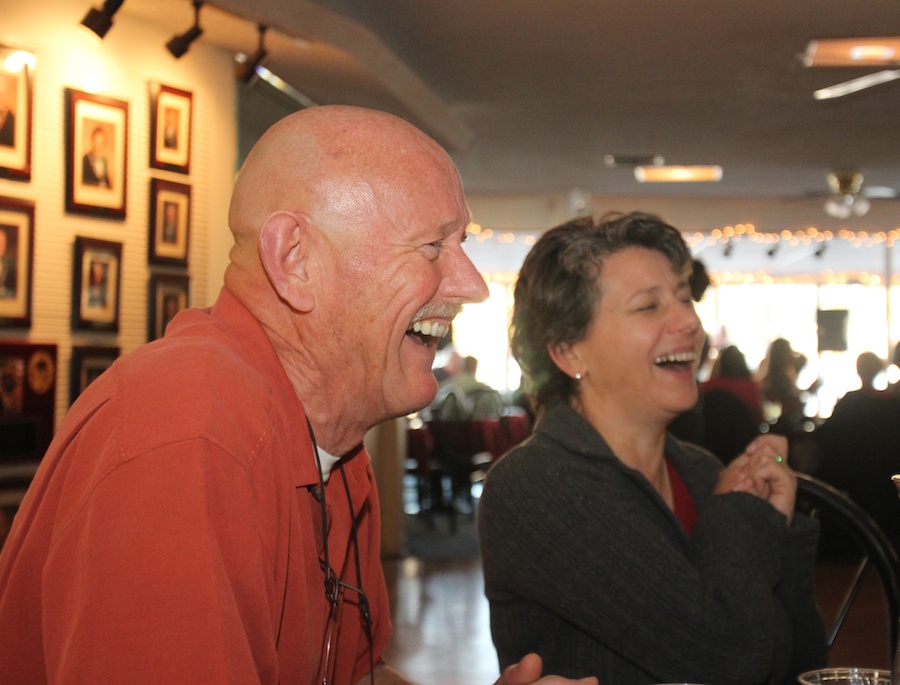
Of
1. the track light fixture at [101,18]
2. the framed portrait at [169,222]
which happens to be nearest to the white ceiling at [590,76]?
the track light fixture at [101,18]

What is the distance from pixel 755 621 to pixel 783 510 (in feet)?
0.92

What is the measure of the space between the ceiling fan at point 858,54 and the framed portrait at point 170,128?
3.46 metres

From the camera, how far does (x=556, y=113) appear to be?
796cm

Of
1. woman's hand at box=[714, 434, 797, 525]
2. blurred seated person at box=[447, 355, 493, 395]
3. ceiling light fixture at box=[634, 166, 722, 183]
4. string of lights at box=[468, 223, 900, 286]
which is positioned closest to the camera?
woman's hand at box=[714, 434, 797, 525]

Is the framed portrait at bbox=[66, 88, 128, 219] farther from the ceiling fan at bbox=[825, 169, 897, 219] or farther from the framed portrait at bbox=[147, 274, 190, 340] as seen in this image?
the ceiling fan at bbox=[825, 169, 897, 219]

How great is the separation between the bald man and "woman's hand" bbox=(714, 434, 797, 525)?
0.78m

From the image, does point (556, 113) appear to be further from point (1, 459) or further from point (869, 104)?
point (1, 459)

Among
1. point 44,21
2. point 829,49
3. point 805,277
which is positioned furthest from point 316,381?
point 805,277

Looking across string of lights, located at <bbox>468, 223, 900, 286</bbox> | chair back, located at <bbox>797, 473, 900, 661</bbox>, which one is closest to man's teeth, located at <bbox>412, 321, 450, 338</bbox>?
chair back, located at <bbox>797, 473, 900, 661</bbox>

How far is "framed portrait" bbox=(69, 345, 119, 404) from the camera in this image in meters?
4.07

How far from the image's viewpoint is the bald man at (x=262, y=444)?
0.89 metres

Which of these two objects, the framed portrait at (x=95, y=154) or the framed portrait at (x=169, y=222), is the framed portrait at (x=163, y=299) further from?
the framed portrait at (x=95, y=154)

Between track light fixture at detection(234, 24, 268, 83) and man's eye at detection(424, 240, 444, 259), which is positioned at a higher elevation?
track light fixture at detection(234, 24, 268, 83)

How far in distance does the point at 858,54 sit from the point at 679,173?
14.3 ft
